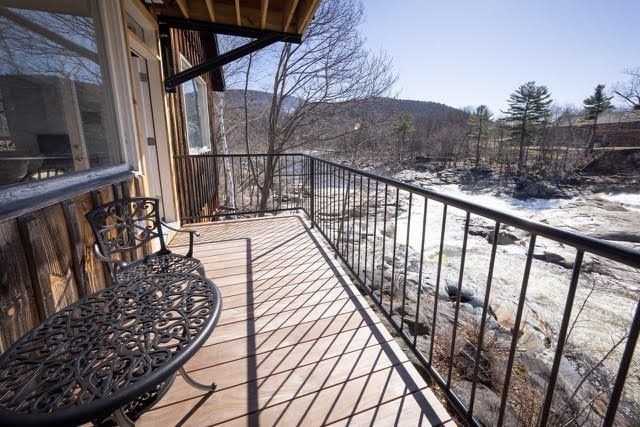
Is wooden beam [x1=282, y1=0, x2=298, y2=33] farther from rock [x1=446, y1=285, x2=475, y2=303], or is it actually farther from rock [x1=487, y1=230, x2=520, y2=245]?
rock [x1=487, y1=230, x2=520, y2=245]

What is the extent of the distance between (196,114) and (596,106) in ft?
114

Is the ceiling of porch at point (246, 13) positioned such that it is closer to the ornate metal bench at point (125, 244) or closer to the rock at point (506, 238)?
the ornate metal bench at point (125, 244)

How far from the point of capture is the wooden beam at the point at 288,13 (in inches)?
103

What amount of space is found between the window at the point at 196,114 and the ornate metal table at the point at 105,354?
3758 mm

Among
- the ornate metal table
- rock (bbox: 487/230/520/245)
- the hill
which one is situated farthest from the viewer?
rock (bbox: 487/230/520/245)

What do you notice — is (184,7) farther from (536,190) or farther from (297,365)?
(536,190)

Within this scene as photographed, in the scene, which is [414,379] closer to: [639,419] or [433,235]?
[639,419]

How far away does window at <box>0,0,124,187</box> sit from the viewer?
1.15 meters

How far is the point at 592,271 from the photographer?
811 centimetres

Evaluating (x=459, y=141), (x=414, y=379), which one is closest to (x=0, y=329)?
(x=414, y=379)

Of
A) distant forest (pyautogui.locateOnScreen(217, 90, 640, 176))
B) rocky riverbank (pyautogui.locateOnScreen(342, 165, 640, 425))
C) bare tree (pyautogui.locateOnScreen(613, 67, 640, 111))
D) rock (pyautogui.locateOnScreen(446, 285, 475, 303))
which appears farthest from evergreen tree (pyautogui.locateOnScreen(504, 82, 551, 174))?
rock (pyautogui.locateOnScreen(446, 285, 475, 303))

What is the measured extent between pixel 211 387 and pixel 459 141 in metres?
32.8

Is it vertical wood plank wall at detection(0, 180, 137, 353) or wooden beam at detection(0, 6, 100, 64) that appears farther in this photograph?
wooden beam at detection(0, 6, 100, 64)

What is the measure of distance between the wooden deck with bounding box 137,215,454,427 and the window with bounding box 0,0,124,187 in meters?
1.14
